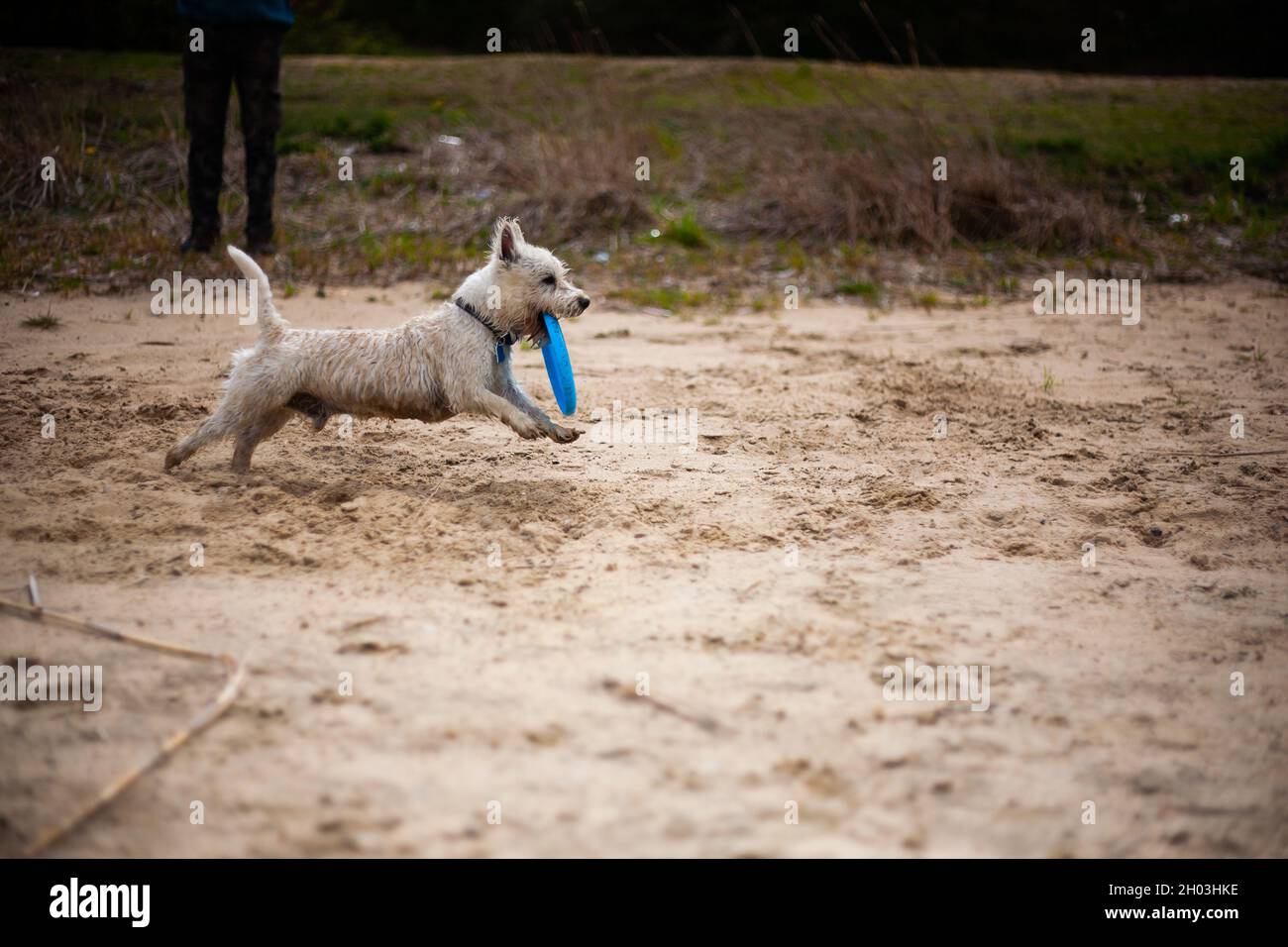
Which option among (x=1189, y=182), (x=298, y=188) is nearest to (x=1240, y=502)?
(x=1189, y=182)

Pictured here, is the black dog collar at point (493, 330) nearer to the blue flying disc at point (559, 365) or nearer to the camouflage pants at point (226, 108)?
the blue flying disc at point (559, 365)

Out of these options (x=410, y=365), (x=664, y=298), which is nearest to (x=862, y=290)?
(x=664, y=298)

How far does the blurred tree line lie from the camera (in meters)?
18.2

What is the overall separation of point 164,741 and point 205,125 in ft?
25.0

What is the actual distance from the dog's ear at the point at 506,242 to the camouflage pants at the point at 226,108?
488 centimetres

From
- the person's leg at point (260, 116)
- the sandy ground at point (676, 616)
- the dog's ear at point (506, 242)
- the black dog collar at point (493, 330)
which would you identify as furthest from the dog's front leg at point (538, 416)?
the person's leg at point (260, 116)

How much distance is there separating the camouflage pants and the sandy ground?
2476 mm

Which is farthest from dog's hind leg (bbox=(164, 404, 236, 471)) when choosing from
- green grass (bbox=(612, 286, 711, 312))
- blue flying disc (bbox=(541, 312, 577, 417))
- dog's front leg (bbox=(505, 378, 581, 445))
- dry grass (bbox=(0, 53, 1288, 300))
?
green grass (bbox=(612, 286, 711, 312))

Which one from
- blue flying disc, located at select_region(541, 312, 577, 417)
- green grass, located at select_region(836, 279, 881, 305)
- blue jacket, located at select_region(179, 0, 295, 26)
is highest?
blue jacket, located at select_region(179, 0, 295, 26)

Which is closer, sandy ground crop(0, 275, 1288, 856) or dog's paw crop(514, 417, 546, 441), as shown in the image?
sandy ground crop(0, 275, 1288, 856)

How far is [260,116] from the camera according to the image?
9.56m

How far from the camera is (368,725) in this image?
3400 mm

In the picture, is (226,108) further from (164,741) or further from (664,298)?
(164,741)

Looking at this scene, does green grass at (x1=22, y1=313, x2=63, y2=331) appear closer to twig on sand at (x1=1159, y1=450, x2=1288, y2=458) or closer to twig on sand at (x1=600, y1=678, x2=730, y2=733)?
twig on sand at (x1=600, y1=678, x2=730, y2=733)
